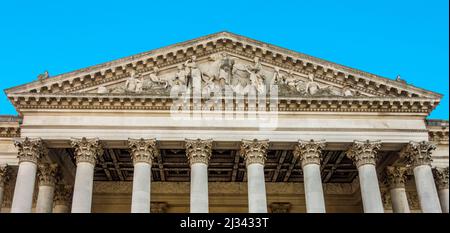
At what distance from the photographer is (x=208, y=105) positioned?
86.8 ft

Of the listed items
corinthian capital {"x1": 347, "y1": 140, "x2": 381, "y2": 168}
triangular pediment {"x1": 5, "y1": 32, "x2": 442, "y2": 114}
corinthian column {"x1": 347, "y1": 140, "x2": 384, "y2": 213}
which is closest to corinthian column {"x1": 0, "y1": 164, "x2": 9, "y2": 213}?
triangular pediment {"x1": 5, "y1": 32, "x2": 442, "y2": 114}

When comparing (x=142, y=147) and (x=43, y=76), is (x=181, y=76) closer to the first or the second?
(x=142, y=147)

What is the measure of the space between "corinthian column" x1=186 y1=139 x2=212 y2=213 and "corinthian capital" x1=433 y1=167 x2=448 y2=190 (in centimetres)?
1303

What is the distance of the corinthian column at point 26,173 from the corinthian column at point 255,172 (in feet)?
A: 33.4

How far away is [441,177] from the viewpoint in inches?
1136

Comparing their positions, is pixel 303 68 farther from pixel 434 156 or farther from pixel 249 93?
pixel 434 156

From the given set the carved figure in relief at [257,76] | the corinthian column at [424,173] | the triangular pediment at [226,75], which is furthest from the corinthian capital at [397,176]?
the carved figure in relief at [257,76]

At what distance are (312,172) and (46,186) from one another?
13986mm

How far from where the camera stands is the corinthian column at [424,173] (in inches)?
993

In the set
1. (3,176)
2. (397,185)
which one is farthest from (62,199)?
(397,185)

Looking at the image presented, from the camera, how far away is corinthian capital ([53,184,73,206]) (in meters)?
29.4

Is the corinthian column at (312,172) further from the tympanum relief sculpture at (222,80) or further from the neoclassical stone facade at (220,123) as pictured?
the tympanum relief sculpture at (222,80)

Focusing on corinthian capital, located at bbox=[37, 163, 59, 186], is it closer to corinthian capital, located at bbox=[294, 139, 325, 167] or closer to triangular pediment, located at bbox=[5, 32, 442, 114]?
triangular pediment, located at bbox=[5, 32, 442, 114]
